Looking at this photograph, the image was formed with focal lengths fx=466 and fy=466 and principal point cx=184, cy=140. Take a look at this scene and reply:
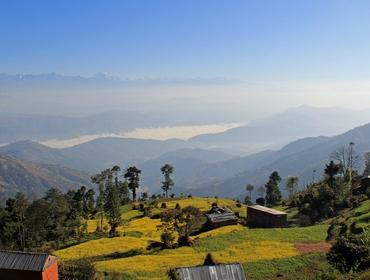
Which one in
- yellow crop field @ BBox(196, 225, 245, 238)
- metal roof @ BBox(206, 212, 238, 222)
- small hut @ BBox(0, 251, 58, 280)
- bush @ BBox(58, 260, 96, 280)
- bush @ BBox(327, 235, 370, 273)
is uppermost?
bush @ BBox(327, 235, 370, 273)

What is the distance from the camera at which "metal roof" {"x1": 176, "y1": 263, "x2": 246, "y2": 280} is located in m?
43.0

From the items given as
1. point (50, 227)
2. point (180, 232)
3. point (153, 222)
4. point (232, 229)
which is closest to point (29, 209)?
point (50, 227)

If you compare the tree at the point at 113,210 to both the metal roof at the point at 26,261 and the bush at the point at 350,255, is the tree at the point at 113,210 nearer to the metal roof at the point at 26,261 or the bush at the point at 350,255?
the metal roof at the point at 26,261

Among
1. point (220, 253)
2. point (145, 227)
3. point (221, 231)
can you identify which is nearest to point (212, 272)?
point (220, 253)

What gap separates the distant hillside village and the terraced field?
16 cm

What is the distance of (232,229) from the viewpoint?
309 ft

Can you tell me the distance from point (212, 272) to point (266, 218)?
194 feet

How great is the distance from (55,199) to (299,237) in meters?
60.8

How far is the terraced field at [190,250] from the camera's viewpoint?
66.4m

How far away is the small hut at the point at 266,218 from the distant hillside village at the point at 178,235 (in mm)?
211

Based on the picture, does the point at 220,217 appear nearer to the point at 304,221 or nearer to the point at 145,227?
the point at 145,227

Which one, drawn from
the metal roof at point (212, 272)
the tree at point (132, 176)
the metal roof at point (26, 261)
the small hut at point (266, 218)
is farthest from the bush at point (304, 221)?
the metal roof at point (26, 261)

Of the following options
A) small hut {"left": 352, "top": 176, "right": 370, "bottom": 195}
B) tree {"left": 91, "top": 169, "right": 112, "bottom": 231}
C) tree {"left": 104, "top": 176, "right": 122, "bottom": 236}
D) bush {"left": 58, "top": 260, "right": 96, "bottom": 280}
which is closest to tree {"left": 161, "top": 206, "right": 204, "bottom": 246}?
tree {"left": 104, "top": 176, "right": 122, "bottom": 236}

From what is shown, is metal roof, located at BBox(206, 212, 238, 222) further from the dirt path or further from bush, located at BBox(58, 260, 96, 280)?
bush, located at BBox(58, 260, 96, 280)
